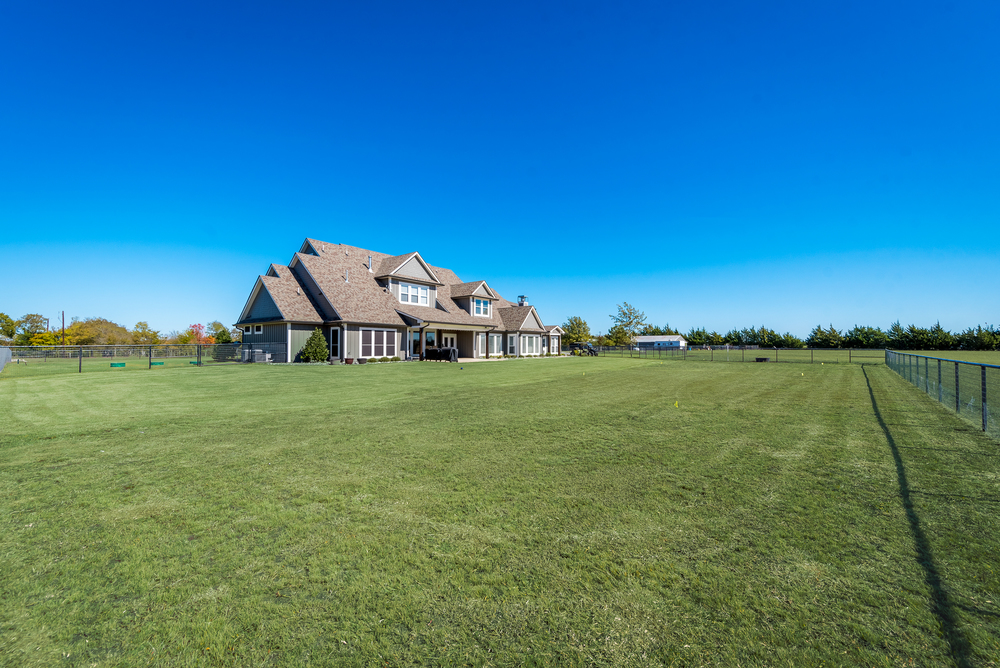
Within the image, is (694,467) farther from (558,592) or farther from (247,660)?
(247,660)

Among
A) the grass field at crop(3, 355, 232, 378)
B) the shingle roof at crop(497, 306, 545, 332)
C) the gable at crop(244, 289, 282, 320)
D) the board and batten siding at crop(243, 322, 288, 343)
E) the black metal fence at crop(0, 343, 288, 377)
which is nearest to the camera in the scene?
the grass field at crop(3, 355, 232, 378)

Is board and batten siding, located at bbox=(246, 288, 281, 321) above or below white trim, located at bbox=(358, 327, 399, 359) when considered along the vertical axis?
above

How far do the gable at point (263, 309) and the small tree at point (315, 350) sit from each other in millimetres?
2311

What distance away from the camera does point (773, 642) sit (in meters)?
2.29

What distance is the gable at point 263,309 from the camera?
26031 mm

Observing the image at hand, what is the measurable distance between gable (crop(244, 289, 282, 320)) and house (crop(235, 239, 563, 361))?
6 cm

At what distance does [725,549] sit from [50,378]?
73.4ft

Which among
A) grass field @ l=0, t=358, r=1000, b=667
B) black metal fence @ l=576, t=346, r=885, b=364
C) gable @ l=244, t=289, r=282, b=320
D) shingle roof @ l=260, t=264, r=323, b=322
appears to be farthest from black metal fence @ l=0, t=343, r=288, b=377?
black metal fence @ l=576, t=346, r=885, b=364

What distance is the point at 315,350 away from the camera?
25.3m

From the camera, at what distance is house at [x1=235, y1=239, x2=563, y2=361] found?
85.6ft

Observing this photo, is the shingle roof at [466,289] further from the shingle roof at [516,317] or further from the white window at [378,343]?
the white window at [378,343]

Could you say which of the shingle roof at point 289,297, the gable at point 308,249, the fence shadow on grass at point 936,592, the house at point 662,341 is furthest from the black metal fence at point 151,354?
the house at point 662,341

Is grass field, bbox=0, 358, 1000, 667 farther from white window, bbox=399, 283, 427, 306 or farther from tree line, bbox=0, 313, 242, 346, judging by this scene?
tree line, bbox=0, 313, 242, 346

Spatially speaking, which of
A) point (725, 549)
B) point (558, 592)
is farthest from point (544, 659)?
point (725, 549)
